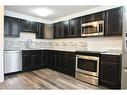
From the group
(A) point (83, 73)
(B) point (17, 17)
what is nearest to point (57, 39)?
(B) point (17, 17)

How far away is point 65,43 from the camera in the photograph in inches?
206

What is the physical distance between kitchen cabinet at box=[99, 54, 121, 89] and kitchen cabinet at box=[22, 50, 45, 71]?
2.79m

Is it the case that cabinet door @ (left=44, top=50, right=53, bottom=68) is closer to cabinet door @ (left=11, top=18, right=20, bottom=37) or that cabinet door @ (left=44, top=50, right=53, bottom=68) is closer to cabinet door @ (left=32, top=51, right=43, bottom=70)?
cabinet door @ (left=32, top=51, right=43, bottom=70)

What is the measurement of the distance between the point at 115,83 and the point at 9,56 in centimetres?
338

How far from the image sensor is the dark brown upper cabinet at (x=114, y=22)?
306cm

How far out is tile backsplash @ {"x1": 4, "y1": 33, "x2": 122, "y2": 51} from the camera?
141 inches

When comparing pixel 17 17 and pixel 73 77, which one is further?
pixel 17 17

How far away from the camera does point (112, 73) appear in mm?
2971

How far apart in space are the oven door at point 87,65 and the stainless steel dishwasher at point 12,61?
2160mm

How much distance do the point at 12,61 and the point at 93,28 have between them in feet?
9.75

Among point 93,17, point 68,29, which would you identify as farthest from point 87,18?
point 68,29

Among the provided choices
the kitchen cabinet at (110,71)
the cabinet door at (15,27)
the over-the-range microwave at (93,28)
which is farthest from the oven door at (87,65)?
the cabinet door at (15,27)

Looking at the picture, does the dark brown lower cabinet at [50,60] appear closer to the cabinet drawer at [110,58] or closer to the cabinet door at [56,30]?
the cabinet door at [56,30]
